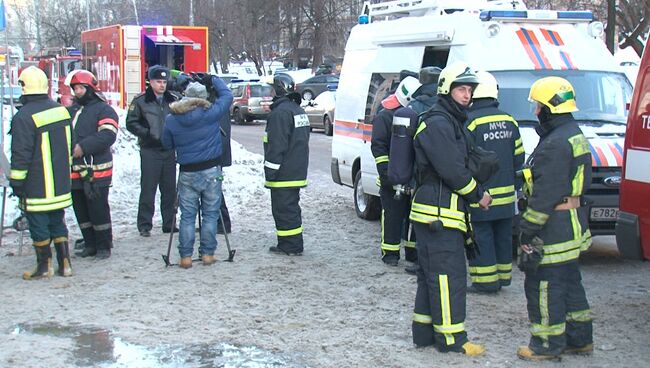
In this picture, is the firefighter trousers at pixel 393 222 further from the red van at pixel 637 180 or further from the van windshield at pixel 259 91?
the van windshield at pixel 259 91

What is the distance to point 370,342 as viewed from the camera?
6.18 metres

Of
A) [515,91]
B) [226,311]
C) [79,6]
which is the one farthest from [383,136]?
[79,6]

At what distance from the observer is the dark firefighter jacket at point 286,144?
347 inches

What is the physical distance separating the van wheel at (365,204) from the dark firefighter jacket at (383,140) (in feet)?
9.15

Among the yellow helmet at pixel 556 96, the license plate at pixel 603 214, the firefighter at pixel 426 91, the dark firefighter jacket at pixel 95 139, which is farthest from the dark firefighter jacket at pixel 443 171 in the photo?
the dark firefighter jacket at pixel 95 139

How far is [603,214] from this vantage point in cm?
823

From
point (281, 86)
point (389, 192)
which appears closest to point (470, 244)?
point (389, 192)

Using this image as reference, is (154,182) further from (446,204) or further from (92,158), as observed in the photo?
(446,204)

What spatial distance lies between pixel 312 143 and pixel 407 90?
1552 centimetres

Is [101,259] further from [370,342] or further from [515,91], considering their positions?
[515,91]

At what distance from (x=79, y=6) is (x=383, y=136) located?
68.3m

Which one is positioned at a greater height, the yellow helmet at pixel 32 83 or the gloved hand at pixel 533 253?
the yellow helmet at pixel 32 83

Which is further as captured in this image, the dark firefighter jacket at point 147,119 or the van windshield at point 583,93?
the dark firefighter jacket at point 147,119

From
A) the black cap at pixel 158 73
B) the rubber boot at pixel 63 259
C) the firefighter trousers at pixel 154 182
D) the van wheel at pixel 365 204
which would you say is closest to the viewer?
the rubber boot at pixel 63 259
